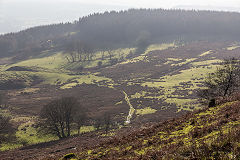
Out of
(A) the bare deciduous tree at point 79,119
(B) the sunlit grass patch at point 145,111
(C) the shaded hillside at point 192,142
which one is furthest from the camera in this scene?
(B) the sunlit grass patch at point 145,111

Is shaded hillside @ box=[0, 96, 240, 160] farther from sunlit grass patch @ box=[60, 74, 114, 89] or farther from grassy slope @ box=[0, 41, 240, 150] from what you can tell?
sunlit grass patch @ box=[60, 74, 114, 89]

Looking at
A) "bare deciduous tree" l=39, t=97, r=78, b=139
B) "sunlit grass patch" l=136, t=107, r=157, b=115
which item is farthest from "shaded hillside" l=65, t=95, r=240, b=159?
"sunlit grass patch" l=136, t=107, r=157, b=115

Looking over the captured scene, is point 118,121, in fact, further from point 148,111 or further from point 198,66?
point 198,66

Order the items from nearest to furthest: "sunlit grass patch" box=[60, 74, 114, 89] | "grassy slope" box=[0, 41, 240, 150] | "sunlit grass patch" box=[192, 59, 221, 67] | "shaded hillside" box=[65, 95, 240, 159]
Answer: "shaded hillside" box=[65, 95, 240, 159]
"grassy slope" box=[0, 41, 240, 150]
"sunlit grass patch" box=[60, 74, 114, 89]
"sunlit grass patch" box=[192, 59, 221, 67]

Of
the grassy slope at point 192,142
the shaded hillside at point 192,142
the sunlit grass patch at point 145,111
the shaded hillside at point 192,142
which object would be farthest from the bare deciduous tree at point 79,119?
the shaded hillside at point 192,142

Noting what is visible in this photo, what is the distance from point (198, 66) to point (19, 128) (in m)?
136

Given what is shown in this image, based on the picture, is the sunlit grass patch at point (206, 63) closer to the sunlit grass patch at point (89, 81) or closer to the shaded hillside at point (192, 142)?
the sunlit grass patch at point (89, 81)

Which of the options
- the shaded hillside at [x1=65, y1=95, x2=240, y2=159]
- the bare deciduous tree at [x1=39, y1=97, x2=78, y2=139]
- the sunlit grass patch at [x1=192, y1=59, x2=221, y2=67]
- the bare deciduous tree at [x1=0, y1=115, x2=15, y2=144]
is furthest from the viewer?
the sunlit grass patch at [x1=192, y1=59, x2=221, y2=67]

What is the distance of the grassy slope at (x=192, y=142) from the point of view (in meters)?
7.93

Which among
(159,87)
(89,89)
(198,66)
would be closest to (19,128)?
(89,89)

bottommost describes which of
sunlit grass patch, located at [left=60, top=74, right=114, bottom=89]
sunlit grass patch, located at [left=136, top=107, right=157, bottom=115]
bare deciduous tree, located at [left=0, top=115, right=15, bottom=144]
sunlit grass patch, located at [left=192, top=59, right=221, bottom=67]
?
sunlit grass patch, located at [left=60, top=74, right=114, bottom=89]

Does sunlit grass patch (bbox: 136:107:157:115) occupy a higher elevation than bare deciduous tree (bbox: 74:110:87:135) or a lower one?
lower

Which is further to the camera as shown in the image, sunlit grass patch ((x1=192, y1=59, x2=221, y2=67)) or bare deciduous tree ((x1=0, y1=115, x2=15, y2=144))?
sunlit grass patch ((x1=192, y1=59, x2=221, y2=67))

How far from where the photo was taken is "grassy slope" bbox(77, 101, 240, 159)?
793 cm
